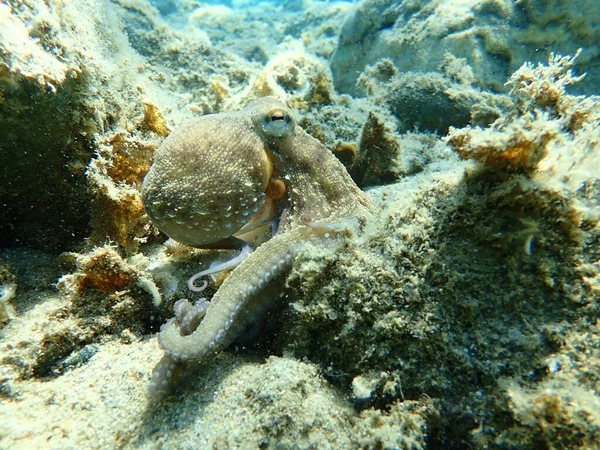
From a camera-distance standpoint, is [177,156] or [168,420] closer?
[168,420]

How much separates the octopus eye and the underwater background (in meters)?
1.06

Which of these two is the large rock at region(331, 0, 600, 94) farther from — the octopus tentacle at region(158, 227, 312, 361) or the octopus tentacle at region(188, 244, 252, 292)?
the octopus tentacle at region(158, 227, 312, 361)

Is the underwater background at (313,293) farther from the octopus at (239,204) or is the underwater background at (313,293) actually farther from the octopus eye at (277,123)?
the octopus eye at (277,123)

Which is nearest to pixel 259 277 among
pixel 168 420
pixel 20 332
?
pixel 168 420

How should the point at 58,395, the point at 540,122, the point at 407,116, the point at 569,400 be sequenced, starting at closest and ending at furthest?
the point at 569,400 < the point at 540,122 < the point at 58,395 < the point at 407,116

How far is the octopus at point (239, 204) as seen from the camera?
2.06 meters

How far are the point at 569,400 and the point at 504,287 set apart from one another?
1.89 feet

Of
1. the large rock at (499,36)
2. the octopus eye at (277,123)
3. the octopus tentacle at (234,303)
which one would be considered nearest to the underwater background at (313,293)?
the octopus tentacle at (234,303)

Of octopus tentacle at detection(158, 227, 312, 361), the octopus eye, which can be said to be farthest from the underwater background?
the octopus eye

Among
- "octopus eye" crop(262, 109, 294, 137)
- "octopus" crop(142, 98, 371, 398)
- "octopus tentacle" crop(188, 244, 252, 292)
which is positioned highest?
"octopus eye" crop(262, 109, 294, 137)

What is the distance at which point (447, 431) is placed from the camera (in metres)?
1.76

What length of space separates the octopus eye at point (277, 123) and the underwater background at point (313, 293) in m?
1.06

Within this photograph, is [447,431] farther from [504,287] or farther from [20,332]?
[20,332]

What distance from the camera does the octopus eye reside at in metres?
2.70
